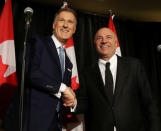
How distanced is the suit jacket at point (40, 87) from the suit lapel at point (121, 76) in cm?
48

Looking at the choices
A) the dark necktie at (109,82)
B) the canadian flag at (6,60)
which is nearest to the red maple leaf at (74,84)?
the canadian flag at (6,60)

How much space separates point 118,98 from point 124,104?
68mm

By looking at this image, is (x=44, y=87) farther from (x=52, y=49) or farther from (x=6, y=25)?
(x=6, y=25)

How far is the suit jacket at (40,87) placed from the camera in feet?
5.59

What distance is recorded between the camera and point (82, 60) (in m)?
3.70

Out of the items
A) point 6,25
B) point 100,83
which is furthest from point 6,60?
point 100,83

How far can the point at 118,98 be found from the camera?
1.96 meters

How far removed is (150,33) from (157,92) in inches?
44.3

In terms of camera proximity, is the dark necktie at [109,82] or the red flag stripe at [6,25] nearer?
the dark necktie at [109,82]

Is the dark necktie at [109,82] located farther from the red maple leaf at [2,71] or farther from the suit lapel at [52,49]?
the red maple leaf at [2,71]

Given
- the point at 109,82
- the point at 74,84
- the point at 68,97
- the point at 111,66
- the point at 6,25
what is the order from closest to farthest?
the point at 68,97
the point at 109,82
the point at 111,66
the point at 6,25
the point at 74,84

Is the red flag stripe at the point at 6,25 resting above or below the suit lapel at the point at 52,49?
above

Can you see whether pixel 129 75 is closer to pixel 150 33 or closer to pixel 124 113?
pixel 124 113

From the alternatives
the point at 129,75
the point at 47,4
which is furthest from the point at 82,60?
the point at 129,75
